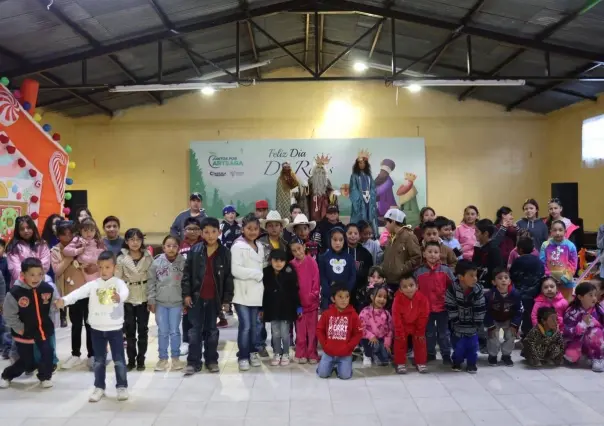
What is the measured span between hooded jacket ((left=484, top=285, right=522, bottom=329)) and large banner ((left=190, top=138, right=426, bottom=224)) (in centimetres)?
601

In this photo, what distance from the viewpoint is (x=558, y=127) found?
10156 mm

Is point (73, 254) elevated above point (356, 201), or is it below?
below

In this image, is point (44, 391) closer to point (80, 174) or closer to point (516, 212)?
point (80, 174)

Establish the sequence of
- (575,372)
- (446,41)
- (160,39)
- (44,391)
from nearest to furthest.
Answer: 1. (44,391)
2. (575,372)
3. (160,39)
4. (446,41)

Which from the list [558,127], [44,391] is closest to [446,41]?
[558,127]

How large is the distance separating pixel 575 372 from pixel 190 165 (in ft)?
26.6

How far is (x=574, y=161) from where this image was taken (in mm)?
9617

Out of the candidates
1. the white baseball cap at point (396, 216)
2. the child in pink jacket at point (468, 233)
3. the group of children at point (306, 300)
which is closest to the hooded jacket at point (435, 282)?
the group of children at point (306, 300)

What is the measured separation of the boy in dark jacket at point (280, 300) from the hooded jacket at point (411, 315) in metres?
0.82

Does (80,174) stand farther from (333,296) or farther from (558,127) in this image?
(558,127)

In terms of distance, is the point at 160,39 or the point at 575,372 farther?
the point at 160,39

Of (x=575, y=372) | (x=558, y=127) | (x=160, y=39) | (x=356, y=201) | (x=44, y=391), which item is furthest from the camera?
(x=558, y=127)

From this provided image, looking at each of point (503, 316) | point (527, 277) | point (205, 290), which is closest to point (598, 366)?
point (503, 316)

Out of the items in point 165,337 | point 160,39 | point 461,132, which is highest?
point 160,39
